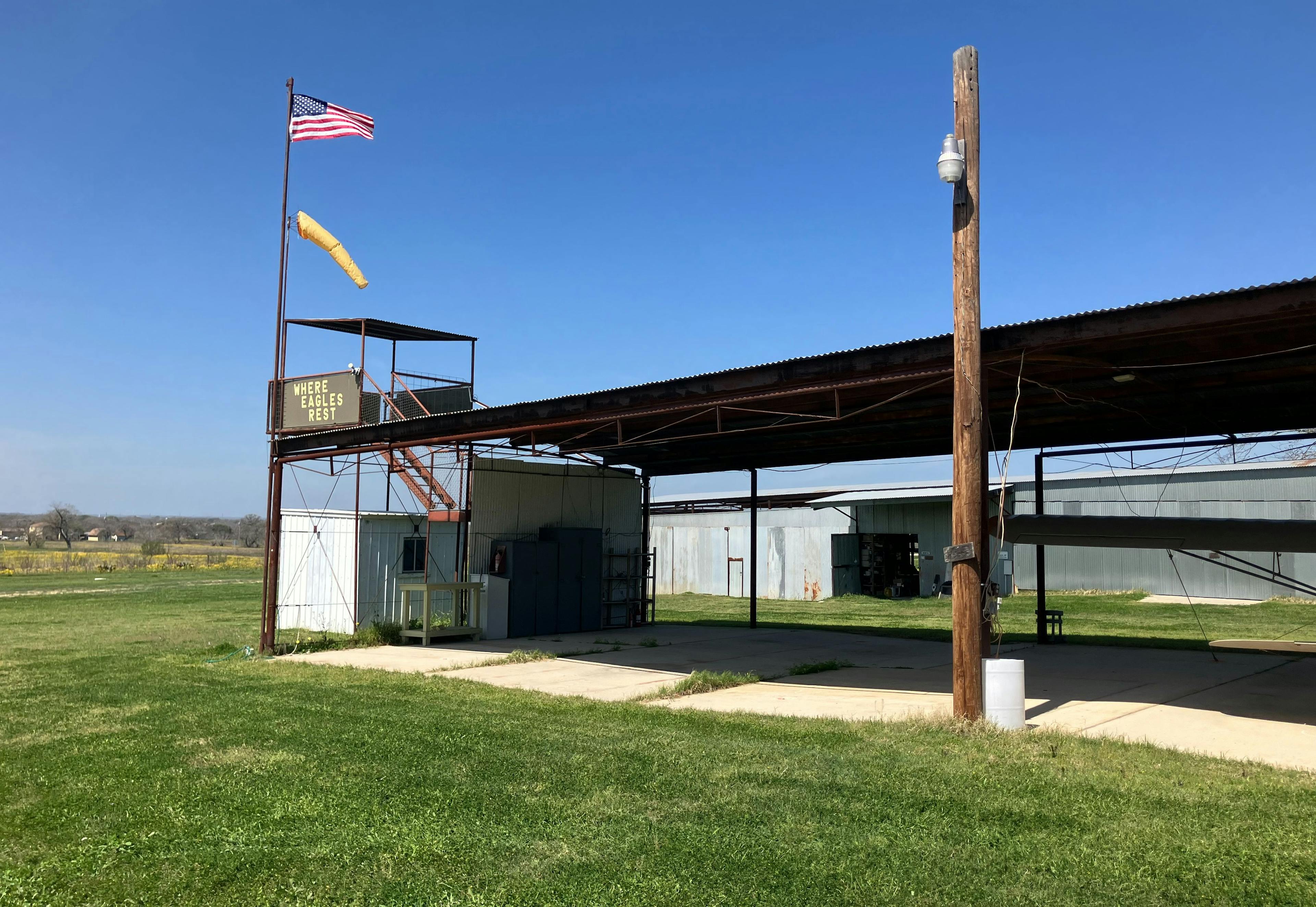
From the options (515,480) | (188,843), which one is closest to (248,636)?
(515,480)

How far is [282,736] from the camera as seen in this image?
9625mm

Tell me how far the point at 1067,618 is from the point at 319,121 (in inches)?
885

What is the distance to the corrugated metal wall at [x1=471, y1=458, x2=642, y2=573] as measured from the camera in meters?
22.1

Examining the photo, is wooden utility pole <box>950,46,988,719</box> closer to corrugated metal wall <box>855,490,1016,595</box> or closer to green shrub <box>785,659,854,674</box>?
green shrub <box>785,659,854,674</box>

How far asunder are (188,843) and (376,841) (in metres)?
1.21

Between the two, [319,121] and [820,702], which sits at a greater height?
[319,121]

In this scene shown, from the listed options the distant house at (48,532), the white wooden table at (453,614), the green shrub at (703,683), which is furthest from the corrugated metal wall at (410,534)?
the distant house at (48,532)

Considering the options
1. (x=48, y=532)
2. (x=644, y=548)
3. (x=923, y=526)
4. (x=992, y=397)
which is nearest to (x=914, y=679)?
(x=992, y=397)

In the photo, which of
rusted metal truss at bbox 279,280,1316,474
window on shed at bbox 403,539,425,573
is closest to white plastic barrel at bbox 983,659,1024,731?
rusted metal truss at bbox 279,280,1316,474

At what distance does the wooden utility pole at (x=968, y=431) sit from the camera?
1002 centimetres

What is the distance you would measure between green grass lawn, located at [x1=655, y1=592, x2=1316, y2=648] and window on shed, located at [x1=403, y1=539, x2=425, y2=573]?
280 inches

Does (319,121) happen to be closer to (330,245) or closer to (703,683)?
(330,245)

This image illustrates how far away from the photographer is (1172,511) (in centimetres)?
3244

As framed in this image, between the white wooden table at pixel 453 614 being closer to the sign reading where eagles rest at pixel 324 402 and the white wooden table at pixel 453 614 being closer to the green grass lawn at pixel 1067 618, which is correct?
the sign reading where eagles rest at pixel 324 402
